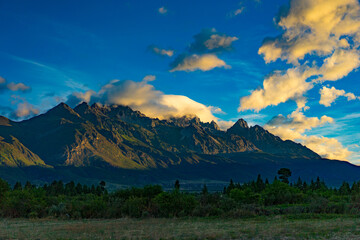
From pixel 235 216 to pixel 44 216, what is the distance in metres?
32.8

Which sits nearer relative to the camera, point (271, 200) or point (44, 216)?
point (44, 216)

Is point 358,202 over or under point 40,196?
over

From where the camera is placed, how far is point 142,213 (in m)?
54.3

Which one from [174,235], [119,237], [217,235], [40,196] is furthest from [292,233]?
[40,196]

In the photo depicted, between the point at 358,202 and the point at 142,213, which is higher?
the point at 358,202

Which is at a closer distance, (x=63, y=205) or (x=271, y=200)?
(x=63, y=205)

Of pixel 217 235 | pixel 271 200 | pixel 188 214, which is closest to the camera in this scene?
pixel 217 235

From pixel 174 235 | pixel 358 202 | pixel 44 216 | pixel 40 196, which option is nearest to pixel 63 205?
pixel 44 216

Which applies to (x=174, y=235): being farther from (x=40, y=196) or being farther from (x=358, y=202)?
(x=40, y=196)

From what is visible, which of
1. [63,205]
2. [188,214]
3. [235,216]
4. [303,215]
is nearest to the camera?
[303,215]

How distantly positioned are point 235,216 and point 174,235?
21.4 m

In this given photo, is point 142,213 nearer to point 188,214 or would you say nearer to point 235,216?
point 188,214

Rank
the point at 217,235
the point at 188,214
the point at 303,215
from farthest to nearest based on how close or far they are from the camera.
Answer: the point at 188,214 < the point at 303,215 < the point at 217,235

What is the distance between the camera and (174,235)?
31.2 m
